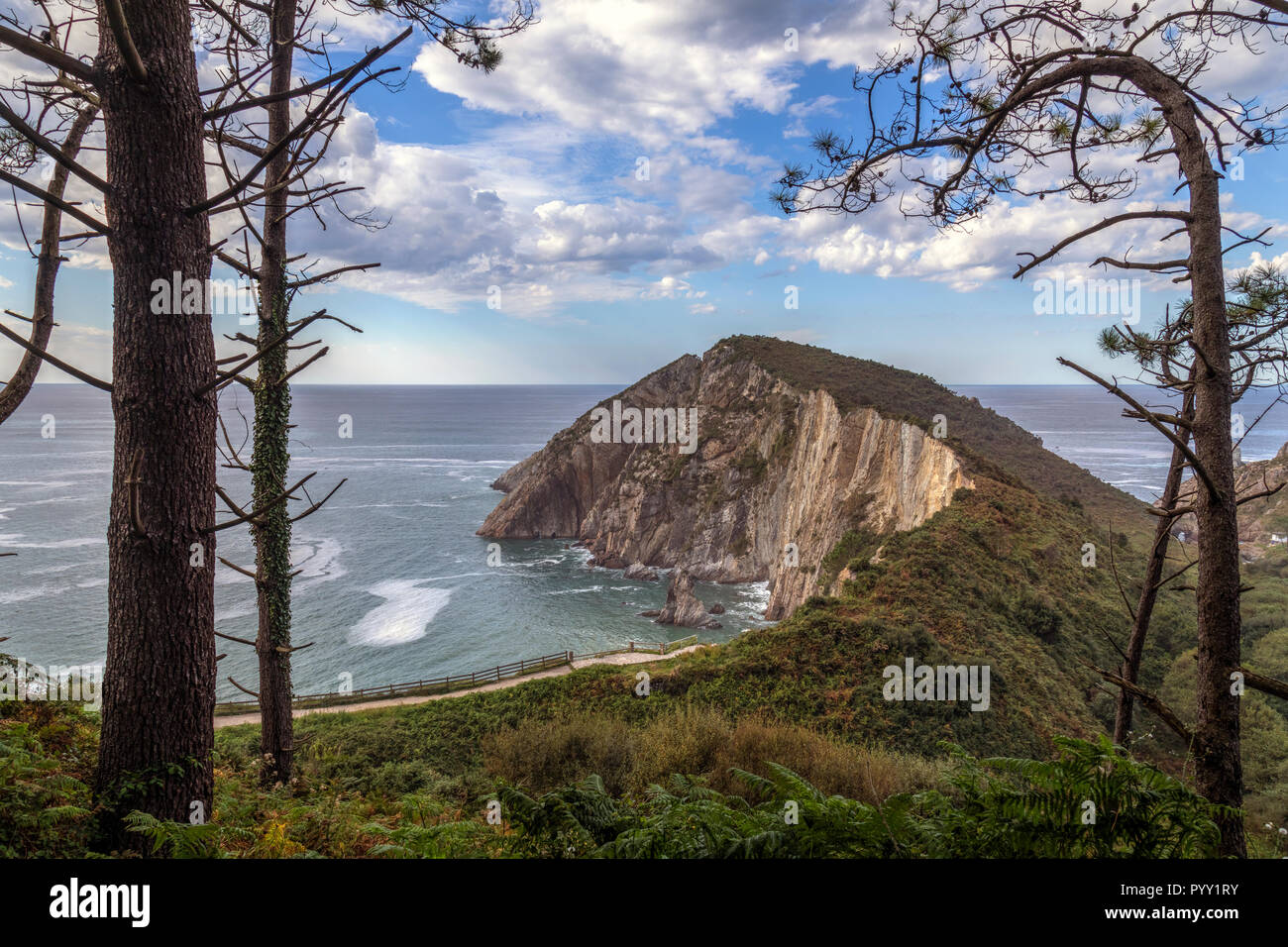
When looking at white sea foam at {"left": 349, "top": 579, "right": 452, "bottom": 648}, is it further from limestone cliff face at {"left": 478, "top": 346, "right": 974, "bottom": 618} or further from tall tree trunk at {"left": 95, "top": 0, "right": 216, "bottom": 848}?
tall tree trunk at {"left": 95, "top": 0, "right": 216, "bottom": 848}

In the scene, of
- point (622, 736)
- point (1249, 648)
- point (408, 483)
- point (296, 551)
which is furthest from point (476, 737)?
point (408, 483)

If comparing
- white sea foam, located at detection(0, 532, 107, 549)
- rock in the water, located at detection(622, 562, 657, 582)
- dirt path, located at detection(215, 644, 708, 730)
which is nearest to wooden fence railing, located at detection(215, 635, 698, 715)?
dirt path, located at detection(215, 644, 708, 730)

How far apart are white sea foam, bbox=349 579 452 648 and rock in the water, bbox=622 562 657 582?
47.0 feet

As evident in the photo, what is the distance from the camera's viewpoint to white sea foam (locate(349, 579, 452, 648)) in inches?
1341

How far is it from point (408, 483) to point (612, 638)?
2083 inches

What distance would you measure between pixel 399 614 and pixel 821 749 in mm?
33256

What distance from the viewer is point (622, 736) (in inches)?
445

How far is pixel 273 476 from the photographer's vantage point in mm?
7902

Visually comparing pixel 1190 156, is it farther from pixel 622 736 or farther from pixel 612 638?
pixel 612 638

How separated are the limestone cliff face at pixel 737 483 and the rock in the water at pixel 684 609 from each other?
4.72 meters

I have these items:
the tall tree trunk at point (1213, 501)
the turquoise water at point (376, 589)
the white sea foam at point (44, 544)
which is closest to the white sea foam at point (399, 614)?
the turquoise water at point (376, 589)

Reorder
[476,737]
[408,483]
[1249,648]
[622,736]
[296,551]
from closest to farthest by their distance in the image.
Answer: [622,736] < [476,737] < [1249,648] < [296,551] < [408,483]

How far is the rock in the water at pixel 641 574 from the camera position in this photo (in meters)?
49.8
